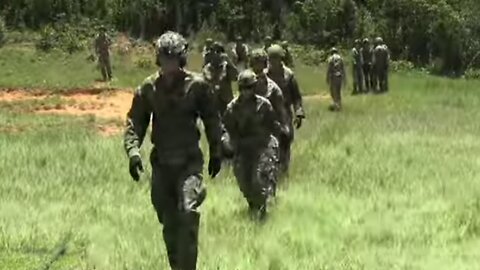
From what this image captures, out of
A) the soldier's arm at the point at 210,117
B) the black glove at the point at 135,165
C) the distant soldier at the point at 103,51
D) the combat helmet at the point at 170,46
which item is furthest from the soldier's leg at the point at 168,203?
the distant soldier at the point at 103,51

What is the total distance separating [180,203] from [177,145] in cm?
44

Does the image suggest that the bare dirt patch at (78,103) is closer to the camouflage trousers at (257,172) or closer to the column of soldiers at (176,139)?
the camouflage trousers at (257,172)

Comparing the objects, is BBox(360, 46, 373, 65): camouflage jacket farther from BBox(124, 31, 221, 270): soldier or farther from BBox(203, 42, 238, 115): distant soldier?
BBox(124, 31, 221, 270): soldier

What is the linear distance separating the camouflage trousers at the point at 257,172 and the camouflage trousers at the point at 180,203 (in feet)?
10.7

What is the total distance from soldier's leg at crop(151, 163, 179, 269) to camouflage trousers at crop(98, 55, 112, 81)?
24.5 meters

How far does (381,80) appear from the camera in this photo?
30.7 metres

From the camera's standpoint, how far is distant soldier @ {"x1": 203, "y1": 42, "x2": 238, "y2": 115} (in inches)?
620

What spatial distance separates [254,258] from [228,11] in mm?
34951

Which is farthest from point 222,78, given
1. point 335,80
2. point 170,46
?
point 335,80

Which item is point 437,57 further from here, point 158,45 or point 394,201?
point 158,45

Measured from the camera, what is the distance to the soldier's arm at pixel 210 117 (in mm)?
7566

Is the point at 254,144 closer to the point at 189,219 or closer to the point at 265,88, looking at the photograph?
the point at 265,88

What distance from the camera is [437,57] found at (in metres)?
40.2

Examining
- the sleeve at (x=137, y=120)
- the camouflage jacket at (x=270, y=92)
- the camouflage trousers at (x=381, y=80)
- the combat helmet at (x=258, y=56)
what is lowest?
the camouflage trousers at (x=381, y=80)
